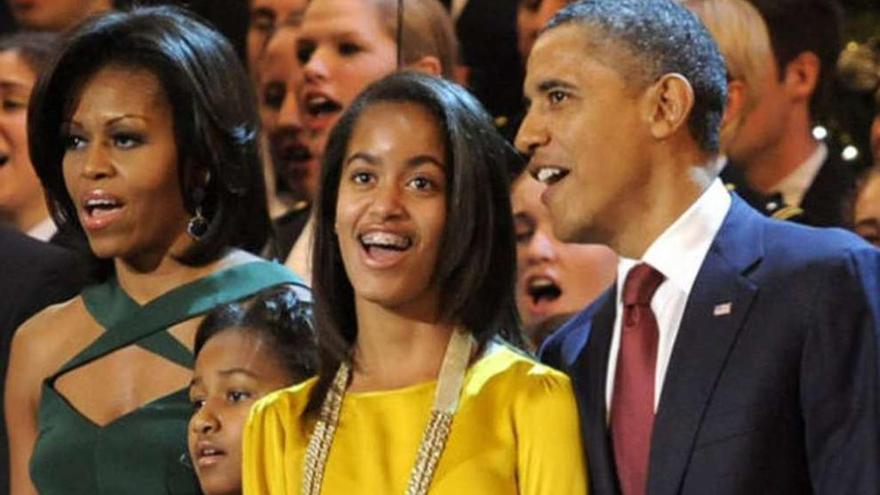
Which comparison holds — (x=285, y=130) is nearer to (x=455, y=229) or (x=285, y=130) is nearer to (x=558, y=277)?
(x=558, y=277)

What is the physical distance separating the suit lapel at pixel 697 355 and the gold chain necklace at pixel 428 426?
278 millimetres

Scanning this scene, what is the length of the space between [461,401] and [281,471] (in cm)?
26

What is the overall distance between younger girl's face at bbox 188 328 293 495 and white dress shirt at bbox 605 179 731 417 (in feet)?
1.84

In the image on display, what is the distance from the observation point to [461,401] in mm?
2863

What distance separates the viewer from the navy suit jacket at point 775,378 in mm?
2652

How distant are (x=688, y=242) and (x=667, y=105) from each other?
200 mm

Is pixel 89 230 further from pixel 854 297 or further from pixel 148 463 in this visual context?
pixel 854 297

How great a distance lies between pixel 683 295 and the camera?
2.85 metres

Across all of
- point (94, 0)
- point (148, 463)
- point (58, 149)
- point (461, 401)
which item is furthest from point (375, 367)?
point (94, 0)

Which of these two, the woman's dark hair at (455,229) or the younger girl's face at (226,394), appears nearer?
the woman's dark hair at (455,229)

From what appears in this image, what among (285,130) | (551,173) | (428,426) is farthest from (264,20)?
(428,426)

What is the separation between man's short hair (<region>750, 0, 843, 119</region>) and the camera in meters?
3.92

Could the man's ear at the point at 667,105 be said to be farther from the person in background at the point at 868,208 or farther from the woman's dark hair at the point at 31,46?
the woman's dark hair at the point at 31,46

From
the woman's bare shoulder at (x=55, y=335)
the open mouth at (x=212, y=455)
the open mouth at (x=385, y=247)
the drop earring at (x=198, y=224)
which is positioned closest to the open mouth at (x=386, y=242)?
the open mouth at (x=385, y=247)
